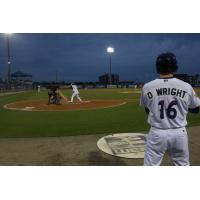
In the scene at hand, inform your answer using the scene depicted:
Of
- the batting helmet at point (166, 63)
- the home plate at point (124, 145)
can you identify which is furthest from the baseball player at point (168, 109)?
the home plate at point (124, 145)

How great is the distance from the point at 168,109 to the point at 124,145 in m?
3.09

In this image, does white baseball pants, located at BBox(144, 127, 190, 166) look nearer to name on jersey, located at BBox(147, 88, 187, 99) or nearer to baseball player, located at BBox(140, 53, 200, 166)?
baseball player, located at BBox(140, 53, 200, 166)

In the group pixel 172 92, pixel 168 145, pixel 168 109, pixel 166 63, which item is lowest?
pixel 168 145

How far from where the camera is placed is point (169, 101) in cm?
308

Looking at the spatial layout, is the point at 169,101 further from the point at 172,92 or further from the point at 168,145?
the point at 168,145

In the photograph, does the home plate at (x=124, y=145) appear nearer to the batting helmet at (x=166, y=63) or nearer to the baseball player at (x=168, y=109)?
the baseball player at (x=168, y=109)

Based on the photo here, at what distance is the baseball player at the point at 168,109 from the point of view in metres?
3.08

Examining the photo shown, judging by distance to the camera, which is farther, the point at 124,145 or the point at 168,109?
the point at 124,145

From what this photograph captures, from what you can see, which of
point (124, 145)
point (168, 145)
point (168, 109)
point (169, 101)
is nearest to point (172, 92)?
point (169, 101)
